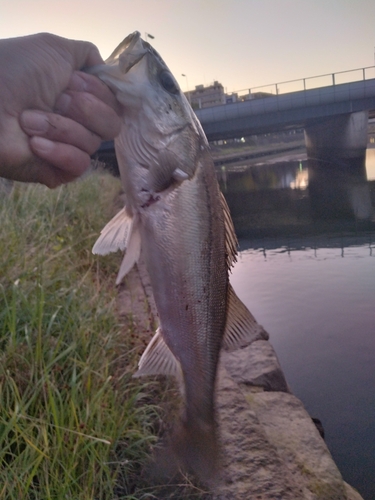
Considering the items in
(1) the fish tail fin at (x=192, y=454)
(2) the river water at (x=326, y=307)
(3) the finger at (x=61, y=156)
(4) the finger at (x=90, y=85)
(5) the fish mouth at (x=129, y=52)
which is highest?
(5) the fish mouth at (x=129, y=52)

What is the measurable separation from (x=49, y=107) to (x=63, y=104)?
64 mm

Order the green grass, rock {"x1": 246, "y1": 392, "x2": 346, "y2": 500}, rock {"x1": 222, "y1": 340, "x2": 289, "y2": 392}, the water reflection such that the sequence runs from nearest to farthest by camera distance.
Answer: the green grass
rock {"x1": 246, "y1": 392, "x2": 346, "y2": 500}
rock {"x1": 222, "y1": 340, "x2": 289, "y2": 392}
the water reflection

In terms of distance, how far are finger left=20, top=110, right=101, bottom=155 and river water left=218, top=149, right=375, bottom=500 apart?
3.76 m

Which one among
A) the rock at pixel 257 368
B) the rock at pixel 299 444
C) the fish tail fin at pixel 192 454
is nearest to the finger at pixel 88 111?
the fish tail fin at pixel 192 454

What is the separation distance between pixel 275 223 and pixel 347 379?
35.7ft

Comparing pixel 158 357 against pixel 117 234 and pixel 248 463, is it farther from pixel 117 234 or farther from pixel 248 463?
pixel 248 463

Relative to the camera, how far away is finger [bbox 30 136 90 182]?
197 cm

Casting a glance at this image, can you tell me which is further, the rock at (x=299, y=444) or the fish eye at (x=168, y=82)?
the rock at (x=299, y=444)

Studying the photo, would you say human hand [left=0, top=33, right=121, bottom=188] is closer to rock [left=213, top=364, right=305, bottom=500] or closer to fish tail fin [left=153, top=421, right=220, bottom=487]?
fish tail fin [left=153, top=421, right=220, bottom=487]

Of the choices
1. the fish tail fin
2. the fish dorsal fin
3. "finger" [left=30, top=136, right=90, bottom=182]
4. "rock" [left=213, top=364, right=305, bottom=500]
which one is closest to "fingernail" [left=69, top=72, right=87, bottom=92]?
"finger" [left=30, top=136, right=90, bottom=182]

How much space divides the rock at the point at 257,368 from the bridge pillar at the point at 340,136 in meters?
33.1

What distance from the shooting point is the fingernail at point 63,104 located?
2.01 metres

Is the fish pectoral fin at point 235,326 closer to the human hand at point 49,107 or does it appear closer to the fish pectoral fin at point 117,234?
the fish pectoral fin at point 117,234

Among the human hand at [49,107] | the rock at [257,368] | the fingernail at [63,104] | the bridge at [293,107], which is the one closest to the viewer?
the human hand at [49,107]
